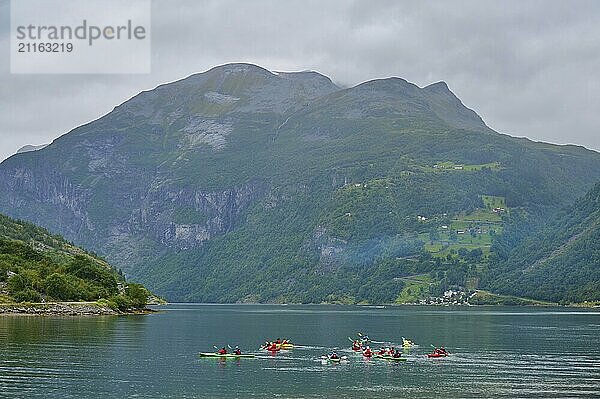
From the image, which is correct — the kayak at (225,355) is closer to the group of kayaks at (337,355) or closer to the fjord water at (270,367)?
the group of kayaks at (337,355)

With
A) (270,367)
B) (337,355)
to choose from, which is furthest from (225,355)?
(337,355)

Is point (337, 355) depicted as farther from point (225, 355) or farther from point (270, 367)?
point (270, 367)

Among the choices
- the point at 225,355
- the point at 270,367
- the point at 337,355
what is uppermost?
the point at 225,355

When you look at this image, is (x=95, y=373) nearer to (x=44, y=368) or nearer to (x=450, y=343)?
(x=44, y=368)

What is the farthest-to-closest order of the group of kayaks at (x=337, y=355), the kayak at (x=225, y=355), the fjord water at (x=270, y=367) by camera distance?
the kayak at (x=225, y=355) → the group of kayaks at (x=337, y=355) → the fjord water at (x=270, y=367)

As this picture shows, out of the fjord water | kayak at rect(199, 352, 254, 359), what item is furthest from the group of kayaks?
the fjord water

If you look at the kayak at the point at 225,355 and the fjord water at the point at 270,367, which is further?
the kayak at the point at 225,355

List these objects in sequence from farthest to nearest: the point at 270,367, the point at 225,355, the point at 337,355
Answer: the point at 337,355, the point at 225,355, the point at 270,367

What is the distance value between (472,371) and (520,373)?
231 inches

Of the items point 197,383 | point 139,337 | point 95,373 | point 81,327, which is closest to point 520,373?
point 197,383

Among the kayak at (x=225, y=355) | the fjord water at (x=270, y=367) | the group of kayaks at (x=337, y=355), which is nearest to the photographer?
the fjord water at (x=270, y=367)

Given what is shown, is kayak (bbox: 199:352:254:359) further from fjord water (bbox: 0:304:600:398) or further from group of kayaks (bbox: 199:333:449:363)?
fjord water (bbox: 0:304:600:398)

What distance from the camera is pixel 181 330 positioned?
594 ft

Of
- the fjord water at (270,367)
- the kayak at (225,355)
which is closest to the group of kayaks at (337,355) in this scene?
the kayak at (225,355)
